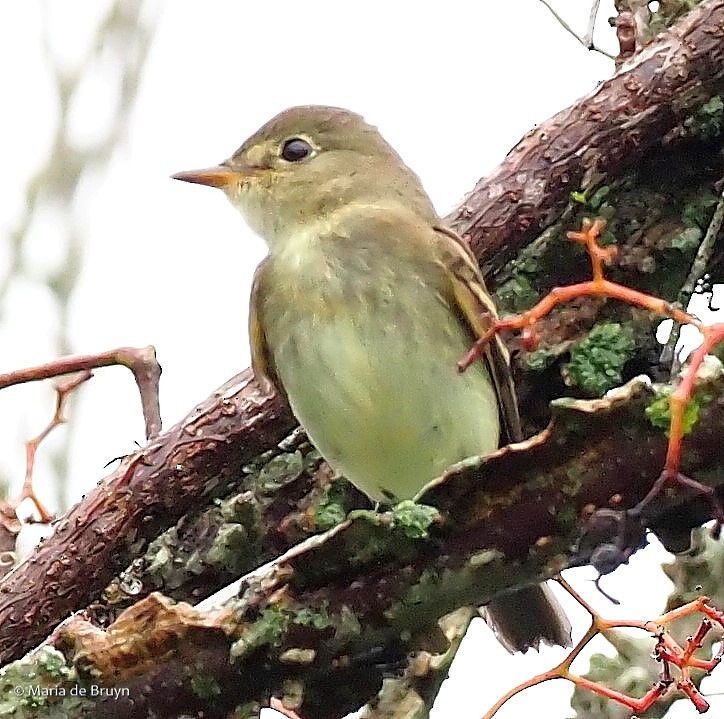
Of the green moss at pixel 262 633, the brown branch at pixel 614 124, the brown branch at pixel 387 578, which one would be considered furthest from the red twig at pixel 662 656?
the brown branch at pixel 614 124

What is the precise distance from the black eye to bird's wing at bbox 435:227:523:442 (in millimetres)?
392

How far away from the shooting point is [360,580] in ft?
3.90

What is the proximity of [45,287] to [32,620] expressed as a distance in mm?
1481

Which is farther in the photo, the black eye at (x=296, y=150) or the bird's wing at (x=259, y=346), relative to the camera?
the black eye at (x=296, y=150)

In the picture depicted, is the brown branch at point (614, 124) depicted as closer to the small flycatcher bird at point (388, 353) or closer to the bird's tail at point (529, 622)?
the small flycatcher bird at point (388, 353)

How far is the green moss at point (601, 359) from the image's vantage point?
178cm

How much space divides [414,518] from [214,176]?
1166 mm

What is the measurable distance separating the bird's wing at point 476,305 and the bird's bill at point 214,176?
1.34ft

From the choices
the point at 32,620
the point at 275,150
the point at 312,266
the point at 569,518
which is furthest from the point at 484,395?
the point at 569,518

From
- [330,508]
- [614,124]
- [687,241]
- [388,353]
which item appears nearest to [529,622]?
[330,508]

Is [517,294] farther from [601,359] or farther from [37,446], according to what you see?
[37,446]

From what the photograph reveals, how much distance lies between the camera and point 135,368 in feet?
5.98

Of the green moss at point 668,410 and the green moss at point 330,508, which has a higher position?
the green moss at point 668,410

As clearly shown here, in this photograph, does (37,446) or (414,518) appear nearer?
(414,518)
